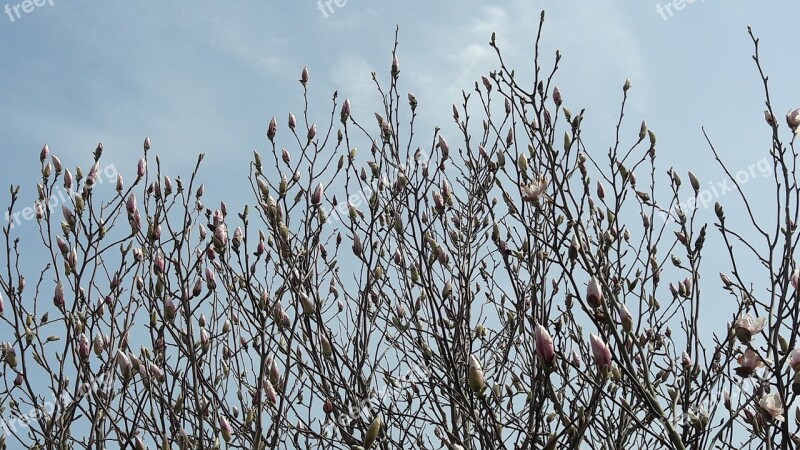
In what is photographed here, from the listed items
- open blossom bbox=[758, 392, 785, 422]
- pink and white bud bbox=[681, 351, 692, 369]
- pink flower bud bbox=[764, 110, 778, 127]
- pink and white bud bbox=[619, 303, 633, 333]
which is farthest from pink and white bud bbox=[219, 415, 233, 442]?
pink flower bud bbox=[764, 110, 778, 127]

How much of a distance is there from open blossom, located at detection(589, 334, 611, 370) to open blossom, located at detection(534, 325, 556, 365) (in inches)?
4.4

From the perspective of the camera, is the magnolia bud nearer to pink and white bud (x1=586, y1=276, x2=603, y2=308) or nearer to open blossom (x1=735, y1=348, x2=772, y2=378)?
pink and white bud (x1=586, y1=276, x2=603, y2=308)

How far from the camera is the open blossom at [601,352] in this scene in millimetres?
1575

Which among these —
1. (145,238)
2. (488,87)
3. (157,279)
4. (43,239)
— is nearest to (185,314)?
(157,279)

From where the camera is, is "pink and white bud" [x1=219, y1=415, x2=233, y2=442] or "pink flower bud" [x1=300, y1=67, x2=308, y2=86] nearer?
"pink and white bud" [x1=219, y1=415, x2=233, y2=442]

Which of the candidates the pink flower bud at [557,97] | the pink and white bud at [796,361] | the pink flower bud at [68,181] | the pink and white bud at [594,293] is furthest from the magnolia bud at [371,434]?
the pink flower bud at [68,181]

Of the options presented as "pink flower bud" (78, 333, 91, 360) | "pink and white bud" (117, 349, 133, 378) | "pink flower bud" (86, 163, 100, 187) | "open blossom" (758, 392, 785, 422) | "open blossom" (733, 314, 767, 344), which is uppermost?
"pink flower bud" (86, 163, 100, 187)

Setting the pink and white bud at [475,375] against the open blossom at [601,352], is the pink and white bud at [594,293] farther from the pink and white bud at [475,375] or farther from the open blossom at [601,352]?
the pink and white bud at [475,375]

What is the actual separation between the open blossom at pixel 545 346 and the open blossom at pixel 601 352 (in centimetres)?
11

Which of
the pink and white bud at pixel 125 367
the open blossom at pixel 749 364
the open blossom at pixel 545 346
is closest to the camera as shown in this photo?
the open blossom at pixel 545 346

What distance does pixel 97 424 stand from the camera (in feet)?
8.28

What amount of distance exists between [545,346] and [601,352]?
145 millimetres

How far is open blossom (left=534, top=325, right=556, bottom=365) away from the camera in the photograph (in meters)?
1.52

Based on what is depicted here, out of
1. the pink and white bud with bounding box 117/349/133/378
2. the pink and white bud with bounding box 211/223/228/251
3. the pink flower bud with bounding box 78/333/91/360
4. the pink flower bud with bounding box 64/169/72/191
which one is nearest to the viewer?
the pink and white bud with bounding box 117/349/133/378
